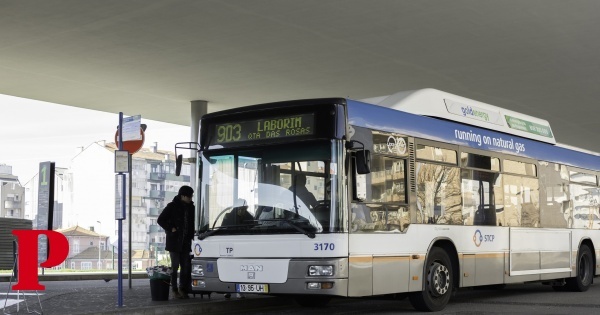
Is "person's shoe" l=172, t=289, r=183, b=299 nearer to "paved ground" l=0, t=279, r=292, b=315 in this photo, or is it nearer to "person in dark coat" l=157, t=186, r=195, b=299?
"person in dark coat" l=157, t=186, r=195, b=299

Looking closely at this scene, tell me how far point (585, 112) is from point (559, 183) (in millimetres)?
13813

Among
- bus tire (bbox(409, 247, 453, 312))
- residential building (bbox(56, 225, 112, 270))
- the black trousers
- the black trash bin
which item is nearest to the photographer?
bus tire (bbox(409, 247, 453, 312))

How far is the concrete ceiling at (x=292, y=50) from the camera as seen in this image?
17.0m

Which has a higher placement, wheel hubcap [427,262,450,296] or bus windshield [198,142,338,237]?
bus windshield [198,142,338,237]

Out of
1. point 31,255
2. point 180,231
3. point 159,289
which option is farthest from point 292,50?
point 31,255

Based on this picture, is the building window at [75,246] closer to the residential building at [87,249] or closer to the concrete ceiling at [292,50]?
the residential building at [87,249]

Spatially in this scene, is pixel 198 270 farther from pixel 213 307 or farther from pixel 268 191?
pixel 268 191

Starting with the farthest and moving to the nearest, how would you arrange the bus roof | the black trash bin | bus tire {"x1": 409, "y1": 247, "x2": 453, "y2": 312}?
the black trash bin, the bus roof, bus tire {"x1": 409, "y1": 247, "x2": 453, "y2": 312}

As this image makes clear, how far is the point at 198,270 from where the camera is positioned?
1190 centimetres

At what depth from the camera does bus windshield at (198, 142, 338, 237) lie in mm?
10898

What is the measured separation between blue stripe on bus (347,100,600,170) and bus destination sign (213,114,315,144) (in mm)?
605

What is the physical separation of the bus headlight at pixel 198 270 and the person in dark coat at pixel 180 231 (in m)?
1.69

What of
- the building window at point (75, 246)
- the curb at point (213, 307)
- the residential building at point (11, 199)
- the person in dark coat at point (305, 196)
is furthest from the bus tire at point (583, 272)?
the residential building at point (11, 199)

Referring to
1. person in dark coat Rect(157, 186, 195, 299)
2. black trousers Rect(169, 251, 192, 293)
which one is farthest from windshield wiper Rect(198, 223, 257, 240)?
black trousers Rect(169, 251, 192, 293)
